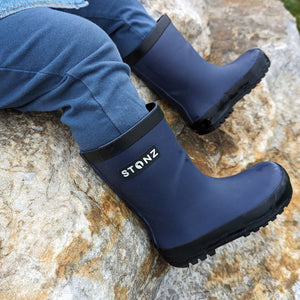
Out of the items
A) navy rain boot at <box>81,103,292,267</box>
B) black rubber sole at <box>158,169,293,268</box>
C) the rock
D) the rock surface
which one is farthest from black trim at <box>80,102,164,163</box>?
the rock

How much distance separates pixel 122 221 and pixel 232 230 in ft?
→ 0.94

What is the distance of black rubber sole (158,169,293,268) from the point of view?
2.74ft

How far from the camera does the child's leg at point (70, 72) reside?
723 mm

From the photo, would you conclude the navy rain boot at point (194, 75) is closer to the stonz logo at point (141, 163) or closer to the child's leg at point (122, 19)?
the child's leg at point (122, 19)

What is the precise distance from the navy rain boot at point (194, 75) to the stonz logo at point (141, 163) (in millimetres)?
358

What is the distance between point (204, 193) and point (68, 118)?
39 cm

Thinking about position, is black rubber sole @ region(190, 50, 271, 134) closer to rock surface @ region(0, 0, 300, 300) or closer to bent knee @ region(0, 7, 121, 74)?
rock surface @ region(0, 0, 300, 300)

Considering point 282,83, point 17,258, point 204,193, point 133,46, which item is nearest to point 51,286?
point 17,258

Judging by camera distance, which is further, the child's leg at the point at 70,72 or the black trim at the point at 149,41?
the black trim at the point at 149,41

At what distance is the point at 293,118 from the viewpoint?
1268mm

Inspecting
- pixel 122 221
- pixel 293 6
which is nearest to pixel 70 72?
pixel 122 221

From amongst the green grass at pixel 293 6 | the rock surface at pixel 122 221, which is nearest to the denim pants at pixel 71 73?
the rock surface at pixel 122 221

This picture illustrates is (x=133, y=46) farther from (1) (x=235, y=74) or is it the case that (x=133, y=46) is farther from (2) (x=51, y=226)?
(2) (x=51, y=226)

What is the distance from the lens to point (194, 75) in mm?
1079
